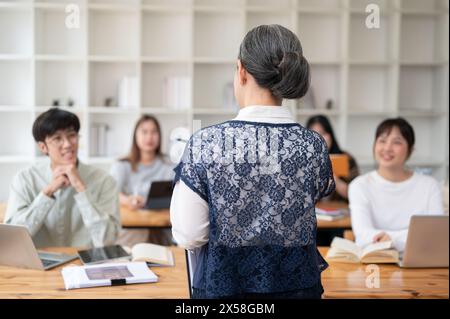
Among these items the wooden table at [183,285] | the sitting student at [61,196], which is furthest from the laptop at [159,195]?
the wooden table at [183,285]

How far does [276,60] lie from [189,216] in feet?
1.23

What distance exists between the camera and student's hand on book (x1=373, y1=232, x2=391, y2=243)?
7.04 feet

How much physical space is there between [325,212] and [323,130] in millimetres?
943

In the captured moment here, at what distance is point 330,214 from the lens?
3.06m

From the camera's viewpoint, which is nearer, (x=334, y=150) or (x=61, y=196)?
(x=61, y=196)

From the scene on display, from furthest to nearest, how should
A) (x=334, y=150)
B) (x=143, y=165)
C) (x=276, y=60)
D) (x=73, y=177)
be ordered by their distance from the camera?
(x=334, y=150) < (x=143, y=165) < (x=73, y=177) < (x=276, y=60)

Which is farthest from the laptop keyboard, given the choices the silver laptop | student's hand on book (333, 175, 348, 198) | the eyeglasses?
student's hand on book (333, 175, 348, 198)

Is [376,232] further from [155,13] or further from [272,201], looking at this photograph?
[155,13]

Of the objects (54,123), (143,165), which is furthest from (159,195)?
(54,123)

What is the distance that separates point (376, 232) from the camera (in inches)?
87.5

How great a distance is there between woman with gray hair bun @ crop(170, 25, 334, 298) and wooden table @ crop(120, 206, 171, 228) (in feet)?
5.17

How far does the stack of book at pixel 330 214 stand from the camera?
3.02 m

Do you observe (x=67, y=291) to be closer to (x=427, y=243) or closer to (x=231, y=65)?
(x=427, y=243)
